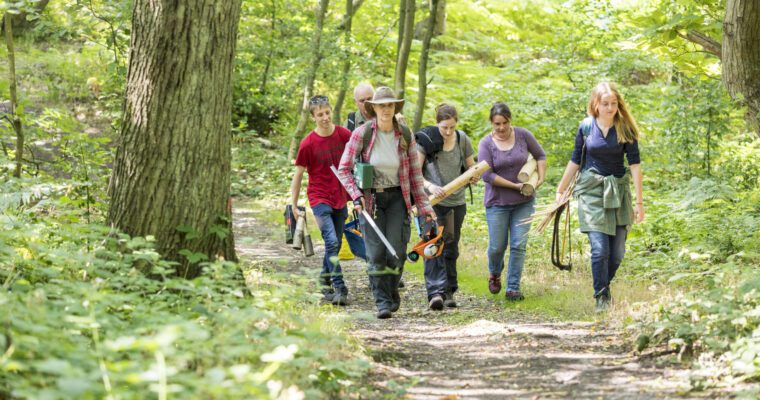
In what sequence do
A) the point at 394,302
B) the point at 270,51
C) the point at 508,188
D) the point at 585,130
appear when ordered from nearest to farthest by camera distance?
the point at 585,130 → the point at 394,302 → the point at 508,188 → the point at 270,51

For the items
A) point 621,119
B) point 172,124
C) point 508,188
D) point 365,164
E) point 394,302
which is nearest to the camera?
point 172,124

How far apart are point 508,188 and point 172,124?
13.6ft

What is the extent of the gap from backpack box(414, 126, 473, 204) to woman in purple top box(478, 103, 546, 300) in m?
0.25

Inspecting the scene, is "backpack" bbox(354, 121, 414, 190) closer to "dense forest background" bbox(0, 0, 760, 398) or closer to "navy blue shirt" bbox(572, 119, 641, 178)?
"dense forest background" bbox(0, 0, 760, 398)

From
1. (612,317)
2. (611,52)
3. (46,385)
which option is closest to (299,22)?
(611,52)

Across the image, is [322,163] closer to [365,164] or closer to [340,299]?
[365,164]

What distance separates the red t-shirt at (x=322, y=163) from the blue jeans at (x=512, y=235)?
172 cm

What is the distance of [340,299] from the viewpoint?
8844 millimetres

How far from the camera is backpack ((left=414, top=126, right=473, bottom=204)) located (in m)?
8.78

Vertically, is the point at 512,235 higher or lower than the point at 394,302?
higher

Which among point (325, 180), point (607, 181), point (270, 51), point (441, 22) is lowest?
point (325, 180)

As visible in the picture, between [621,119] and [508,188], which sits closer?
[621,119]

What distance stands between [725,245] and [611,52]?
10163mm

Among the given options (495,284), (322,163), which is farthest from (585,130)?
(322,163)
